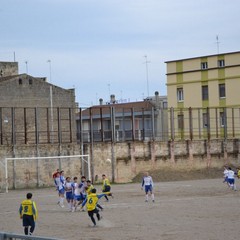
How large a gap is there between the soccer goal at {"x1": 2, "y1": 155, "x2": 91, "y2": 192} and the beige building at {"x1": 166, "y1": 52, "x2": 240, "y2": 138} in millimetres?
16902

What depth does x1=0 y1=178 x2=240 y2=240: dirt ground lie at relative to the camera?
21.7 metres

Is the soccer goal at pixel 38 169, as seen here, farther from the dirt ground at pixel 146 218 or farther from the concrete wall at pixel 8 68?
the concrete wall at pixel 8 68

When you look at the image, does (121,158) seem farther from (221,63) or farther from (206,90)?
(221,63)

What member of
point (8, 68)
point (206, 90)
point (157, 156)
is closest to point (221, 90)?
point (206, 90)

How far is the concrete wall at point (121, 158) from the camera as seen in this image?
165 feet

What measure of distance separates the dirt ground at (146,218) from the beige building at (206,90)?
2934 cm

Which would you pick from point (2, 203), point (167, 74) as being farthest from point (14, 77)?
point (2, 203)

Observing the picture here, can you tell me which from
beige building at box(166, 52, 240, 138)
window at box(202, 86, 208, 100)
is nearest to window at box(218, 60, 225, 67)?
beige building at box(166, 52, 240, 138)

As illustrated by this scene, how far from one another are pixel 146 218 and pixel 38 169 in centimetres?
2538

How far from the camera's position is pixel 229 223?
23.8 metres

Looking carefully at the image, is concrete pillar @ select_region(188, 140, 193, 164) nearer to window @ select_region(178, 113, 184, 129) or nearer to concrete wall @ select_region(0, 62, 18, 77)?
window @ select_region(178, 113, 184, 129)

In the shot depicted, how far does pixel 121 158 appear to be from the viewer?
56.4 meters

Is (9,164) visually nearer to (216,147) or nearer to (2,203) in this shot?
(2,203)

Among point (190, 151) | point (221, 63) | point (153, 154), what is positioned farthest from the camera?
point (221, 63)
